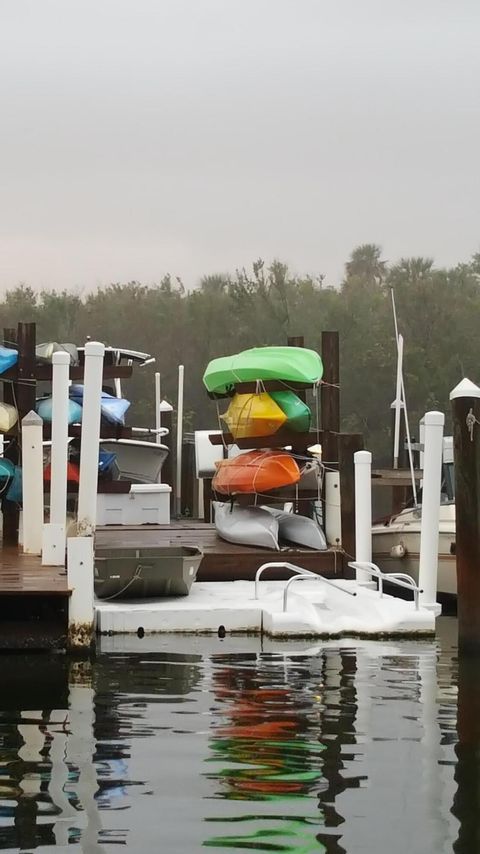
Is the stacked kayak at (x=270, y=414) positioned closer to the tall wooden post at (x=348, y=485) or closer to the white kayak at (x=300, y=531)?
the tall wooden post at (x=348, y=485)

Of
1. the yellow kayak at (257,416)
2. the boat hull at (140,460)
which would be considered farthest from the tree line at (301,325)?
the yellow kayak at (257,416)

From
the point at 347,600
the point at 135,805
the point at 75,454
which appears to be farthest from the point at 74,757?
the point at 75,454

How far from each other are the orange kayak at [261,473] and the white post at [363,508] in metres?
1.12

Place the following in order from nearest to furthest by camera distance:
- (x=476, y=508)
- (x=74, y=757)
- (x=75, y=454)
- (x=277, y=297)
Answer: (x=74, y=757) → (x=476, y=508) → (x=75, y=454) → (x=277, y=297)

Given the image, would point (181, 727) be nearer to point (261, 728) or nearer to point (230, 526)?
point (261, 728)

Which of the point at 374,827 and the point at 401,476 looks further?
the point at 401,476

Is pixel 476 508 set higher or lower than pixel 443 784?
higher

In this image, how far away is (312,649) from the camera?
11797 mm

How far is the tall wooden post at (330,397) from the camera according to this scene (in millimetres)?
16453

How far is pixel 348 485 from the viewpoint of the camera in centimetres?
1593

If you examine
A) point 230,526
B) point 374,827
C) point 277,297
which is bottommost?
point 374,827

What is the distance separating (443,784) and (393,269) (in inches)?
2057

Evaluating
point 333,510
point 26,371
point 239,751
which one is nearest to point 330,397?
point 333,510

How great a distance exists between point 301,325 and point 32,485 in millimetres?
40842
